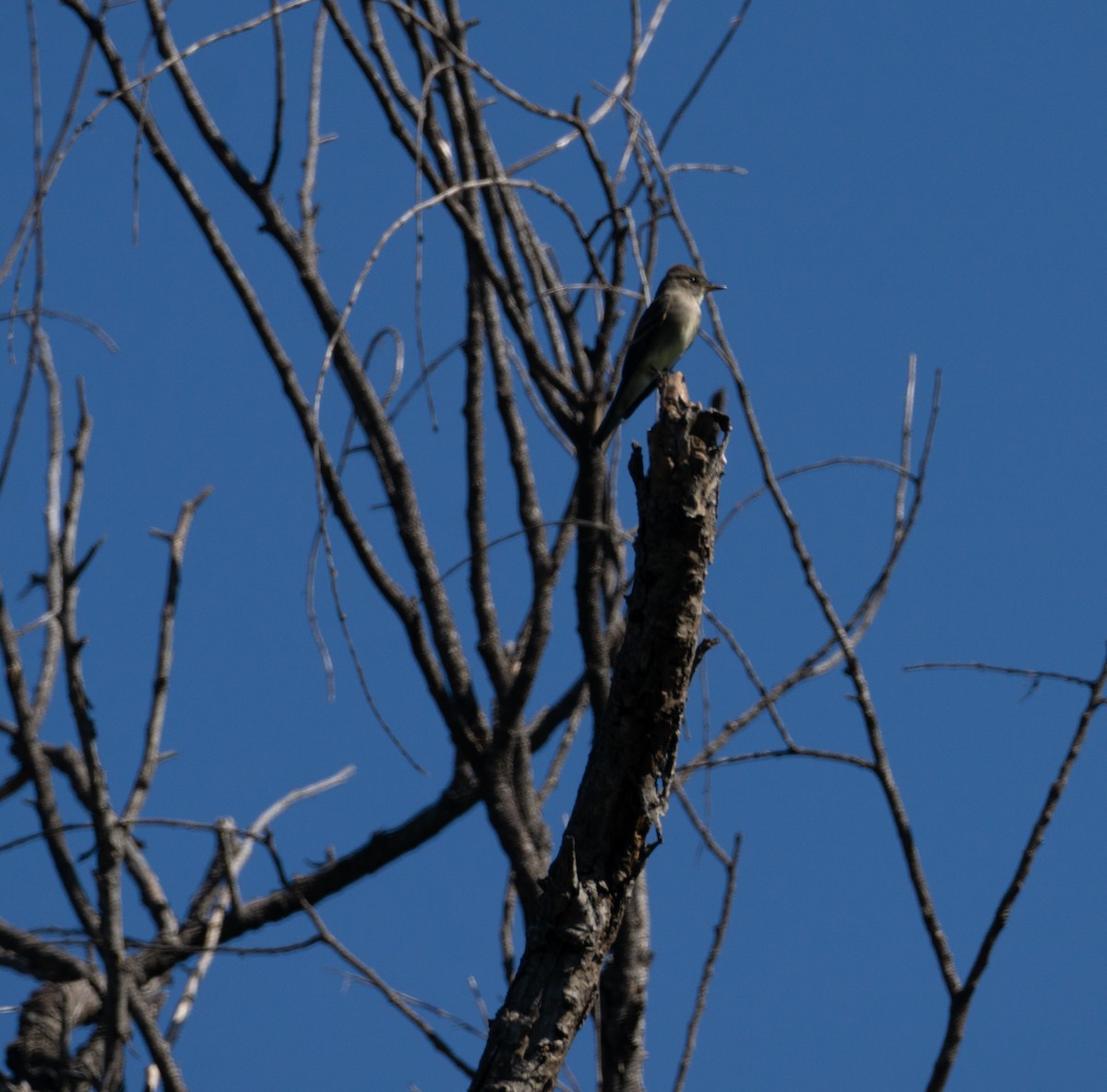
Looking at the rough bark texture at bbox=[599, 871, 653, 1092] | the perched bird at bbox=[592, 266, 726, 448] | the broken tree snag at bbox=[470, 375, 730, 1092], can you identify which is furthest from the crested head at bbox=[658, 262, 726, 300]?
the broken tree snag at bbox=[470, 375, 730, 1092]

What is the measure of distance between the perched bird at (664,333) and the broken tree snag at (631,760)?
4.11m

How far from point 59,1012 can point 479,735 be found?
164 centimetres

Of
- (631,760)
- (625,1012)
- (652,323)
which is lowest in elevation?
(631,760)

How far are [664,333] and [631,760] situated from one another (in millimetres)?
4569

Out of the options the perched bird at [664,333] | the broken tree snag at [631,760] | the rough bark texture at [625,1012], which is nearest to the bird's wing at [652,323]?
the perched bird at [664,333]

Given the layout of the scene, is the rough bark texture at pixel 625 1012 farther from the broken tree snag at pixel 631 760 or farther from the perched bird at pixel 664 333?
the perched bird at pixel 664 333

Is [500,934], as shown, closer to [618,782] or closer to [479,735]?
[479,735]

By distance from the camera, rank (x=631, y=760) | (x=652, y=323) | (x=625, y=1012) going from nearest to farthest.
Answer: (x=631, y=760)
(x=625, y=1012)
(x=652, y=323)

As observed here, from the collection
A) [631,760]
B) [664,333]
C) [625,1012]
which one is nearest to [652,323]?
[664,333]

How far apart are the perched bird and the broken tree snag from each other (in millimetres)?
4112

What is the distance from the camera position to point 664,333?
7.07m

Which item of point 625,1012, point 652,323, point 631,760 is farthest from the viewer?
point 652,323

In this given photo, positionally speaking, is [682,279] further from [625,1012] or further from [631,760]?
[631,760]

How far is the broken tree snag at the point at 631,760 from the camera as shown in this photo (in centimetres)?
264
